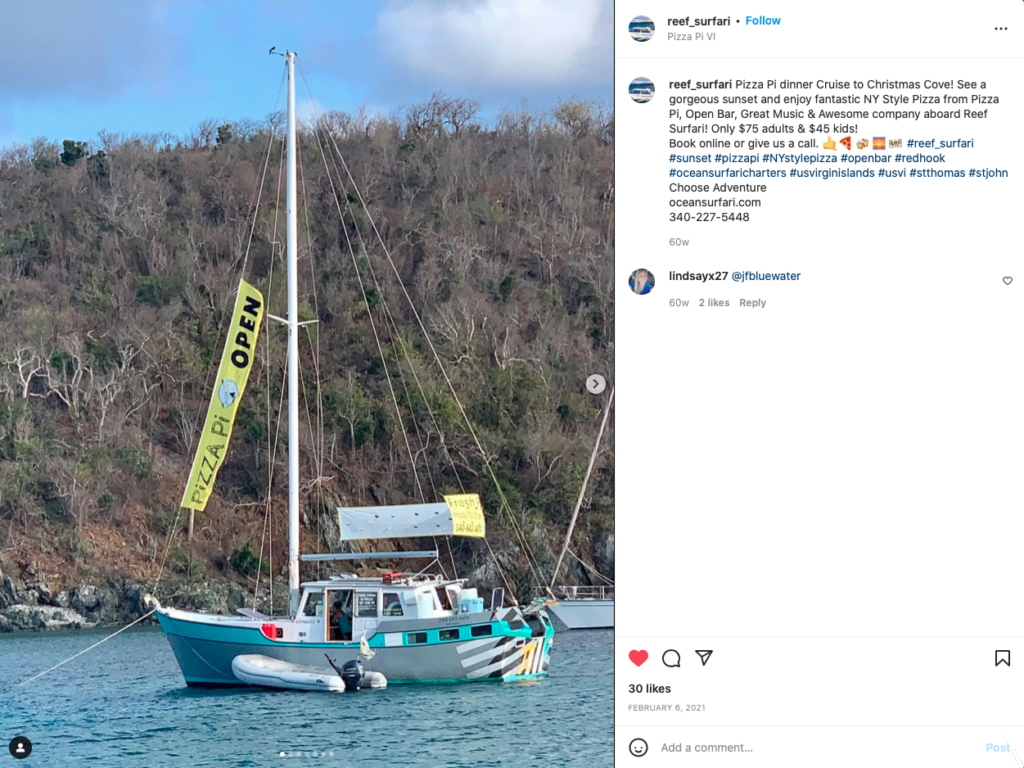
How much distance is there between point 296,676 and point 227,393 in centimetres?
561

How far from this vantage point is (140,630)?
42781mm

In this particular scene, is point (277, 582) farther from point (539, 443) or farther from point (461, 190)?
point (461, 190)

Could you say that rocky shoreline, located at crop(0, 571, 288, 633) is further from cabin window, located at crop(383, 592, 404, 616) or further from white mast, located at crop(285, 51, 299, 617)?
white mast, located at crop(285, 51, 299, 617)

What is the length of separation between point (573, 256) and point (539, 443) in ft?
66.4

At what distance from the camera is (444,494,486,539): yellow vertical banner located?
2342 cm

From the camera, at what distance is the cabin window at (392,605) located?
24.7 metres

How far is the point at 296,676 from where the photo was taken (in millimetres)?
23891
